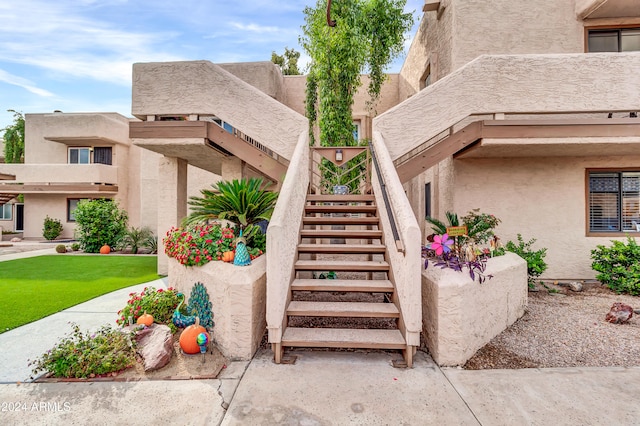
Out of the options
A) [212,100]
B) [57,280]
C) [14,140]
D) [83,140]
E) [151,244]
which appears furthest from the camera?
[14,140]

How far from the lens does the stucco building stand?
596cm

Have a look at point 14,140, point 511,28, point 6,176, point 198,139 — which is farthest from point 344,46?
point 14,140

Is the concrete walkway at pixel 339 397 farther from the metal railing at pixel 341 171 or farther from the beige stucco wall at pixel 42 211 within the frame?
the beige stucco wall at pixel 42 211

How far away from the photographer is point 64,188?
16562mm

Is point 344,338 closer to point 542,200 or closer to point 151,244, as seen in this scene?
point 542,200

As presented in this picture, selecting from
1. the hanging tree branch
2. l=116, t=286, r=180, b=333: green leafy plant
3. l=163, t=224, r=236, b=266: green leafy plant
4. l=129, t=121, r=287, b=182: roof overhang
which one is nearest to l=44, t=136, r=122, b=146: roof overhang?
l=129, t=121, r=287, b=182: roof overhang

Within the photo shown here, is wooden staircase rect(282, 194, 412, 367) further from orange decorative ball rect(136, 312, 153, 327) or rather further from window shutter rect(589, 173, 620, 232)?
window shutter rect(589, 173, 620, 232)

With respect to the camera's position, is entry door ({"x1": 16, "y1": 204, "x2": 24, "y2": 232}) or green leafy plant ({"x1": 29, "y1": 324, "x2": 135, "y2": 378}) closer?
green leafy plant ({"x1": 29, "y1": 324, "x2": 135, "y2": 378})

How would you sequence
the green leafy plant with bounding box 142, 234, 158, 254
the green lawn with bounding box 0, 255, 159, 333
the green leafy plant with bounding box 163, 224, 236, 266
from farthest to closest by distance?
the green leafy plant with bounding box 142, 234, 158, 254 < the green lawn with bounding box 0, 255, 159, 333 < the green leafy plant with bounding box 163, 224, 236, 266

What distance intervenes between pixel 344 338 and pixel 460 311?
4.63 feet

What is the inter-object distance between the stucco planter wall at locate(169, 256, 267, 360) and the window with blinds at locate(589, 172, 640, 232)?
883 cm

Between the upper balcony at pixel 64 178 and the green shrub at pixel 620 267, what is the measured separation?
69.7 ft

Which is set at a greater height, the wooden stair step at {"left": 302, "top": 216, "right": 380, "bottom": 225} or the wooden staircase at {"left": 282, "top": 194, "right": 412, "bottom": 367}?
the wooden stair step at {"left": 302, "top": 216, "right": 380, "bottom": 225}

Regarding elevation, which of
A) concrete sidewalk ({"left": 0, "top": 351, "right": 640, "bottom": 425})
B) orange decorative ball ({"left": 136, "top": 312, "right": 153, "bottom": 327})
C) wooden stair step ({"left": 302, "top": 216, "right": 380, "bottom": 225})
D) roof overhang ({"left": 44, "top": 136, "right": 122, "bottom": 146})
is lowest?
concrete sidewalk ({"left": 0, "top": 351, "right": 640, "bottom": 425})
